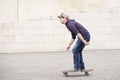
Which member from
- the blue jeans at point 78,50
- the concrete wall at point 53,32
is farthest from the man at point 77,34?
the concrete wall at point 53,32

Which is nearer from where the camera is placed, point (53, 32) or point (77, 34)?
point (77, 34)

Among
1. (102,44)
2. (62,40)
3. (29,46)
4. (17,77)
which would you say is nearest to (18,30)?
(29,46)

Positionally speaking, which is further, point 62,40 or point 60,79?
point 62,40

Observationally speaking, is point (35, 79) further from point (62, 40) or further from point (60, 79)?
point (62, 40)

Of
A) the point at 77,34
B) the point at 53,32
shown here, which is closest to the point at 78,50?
the point at 77,34

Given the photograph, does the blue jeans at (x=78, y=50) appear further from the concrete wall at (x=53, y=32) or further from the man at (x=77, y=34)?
the concrete wall at (x=53, y=32)

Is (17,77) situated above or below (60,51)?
above

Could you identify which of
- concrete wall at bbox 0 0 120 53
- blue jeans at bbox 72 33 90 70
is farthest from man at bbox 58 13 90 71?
concrete wall at bbox 0 0 120 53

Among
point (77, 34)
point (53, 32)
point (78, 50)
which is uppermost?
point (77, 34)

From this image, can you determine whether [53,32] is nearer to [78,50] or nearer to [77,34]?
[78,50]

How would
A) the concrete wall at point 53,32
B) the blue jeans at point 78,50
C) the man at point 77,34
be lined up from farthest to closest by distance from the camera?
the concrete wall at point 53,32 < the blue jeans at point 78,50 < the man at point 77,34

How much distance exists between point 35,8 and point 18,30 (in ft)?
11.1

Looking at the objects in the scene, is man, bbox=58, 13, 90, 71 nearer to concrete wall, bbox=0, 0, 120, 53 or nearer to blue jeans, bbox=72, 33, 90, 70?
blue jeans, bbox=72, 33, 90, 70

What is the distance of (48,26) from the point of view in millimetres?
20391
